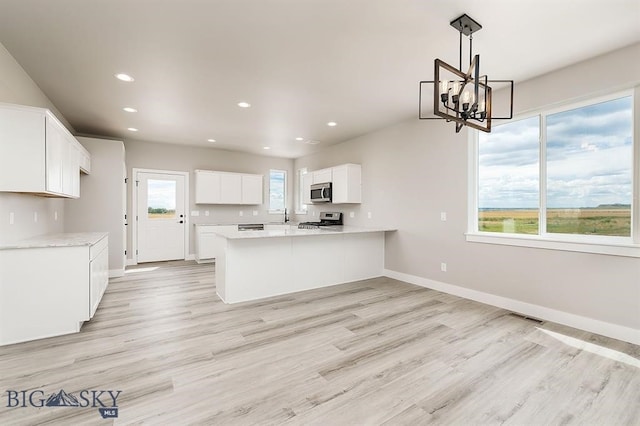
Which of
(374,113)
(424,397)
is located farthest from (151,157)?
(424,397)

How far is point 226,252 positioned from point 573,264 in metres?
3.98

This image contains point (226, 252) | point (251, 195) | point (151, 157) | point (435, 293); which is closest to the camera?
point (226, 252)

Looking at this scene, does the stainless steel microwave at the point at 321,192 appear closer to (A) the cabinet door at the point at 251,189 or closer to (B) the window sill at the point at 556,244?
(A) the cabinet door at the point at 251,189

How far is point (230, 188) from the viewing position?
23.4 feet

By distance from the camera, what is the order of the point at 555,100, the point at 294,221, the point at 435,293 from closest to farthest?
1. the point at 555,100
2. the point at 435,293
3. the point at 294,221

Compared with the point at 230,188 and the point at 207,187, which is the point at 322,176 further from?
the point at 207,187

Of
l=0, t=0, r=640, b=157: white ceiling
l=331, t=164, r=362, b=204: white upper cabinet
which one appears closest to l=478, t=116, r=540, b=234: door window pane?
l=0, t=0, r=640, b=157: white ceiling

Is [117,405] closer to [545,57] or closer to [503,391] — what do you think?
[503,391]

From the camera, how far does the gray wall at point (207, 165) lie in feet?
20.8

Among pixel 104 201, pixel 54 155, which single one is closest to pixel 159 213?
pixel 104 201

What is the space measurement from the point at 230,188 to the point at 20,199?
419 centimetres

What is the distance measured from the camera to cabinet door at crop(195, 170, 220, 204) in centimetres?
679

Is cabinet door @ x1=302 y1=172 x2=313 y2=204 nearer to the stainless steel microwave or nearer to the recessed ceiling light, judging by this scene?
the stainless steel microwave

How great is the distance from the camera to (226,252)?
12.3 ft
